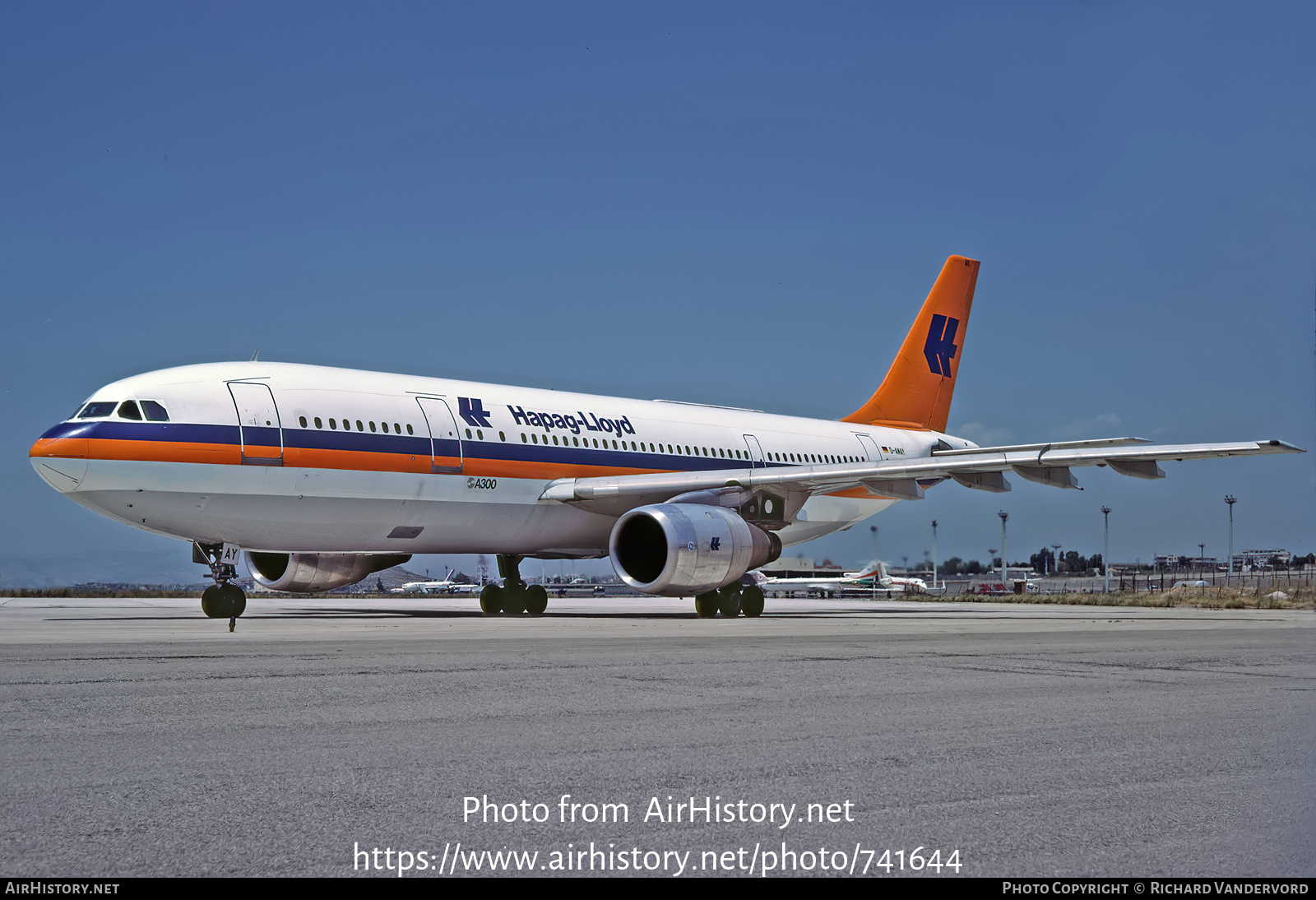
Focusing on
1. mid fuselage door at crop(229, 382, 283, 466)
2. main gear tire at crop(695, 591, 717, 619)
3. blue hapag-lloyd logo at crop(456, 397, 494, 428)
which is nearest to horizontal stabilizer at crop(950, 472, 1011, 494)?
main gear tire at crop(695, 591, 717, 619)

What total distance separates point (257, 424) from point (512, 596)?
8.54 meters

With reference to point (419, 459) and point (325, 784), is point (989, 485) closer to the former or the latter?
point (419, 459)

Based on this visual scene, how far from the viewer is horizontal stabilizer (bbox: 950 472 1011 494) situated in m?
23.3

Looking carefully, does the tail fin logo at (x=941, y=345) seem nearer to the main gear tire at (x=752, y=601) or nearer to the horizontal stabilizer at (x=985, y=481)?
the horizontal stabilizer at (x=985, y=481)

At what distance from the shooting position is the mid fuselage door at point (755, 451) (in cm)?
2891

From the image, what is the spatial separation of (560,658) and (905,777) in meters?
6.74

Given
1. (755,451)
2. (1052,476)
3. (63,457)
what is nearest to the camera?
(63,457)

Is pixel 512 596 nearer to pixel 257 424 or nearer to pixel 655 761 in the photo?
pixel 257 424

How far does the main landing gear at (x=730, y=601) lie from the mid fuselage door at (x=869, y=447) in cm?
885

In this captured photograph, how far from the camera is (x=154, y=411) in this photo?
748 inches

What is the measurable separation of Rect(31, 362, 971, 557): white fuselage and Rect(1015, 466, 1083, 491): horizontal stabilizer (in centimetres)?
802

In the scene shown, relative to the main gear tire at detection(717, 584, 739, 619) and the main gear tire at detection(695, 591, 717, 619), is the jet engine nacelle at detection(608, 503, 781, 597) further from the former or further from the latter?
the main gear tire at detection(695, 591, 717, 619)

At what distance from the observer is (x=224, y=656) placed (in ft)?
38.2

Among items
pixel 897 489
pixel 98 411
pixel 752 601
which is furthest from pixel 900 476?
pixel 98 411
